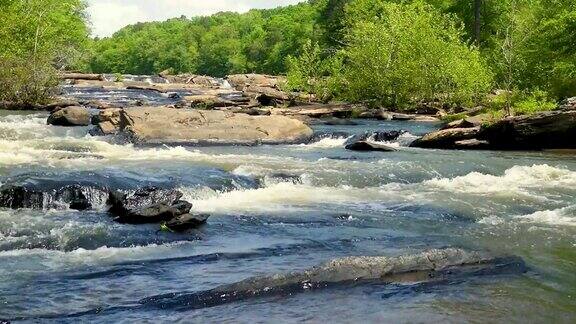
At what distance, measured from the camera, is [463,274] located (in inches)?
354

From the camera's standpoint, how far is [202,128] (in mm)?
24703

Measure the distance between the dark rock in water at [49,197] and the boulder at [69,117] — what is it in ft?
49.2

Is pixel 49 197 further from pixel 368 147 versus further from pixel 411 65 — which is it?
pixel 411 65

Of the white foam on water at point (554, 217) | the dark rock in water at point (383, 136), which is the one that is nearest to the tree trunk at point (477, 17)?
the dark rock in water at point (383, 136)

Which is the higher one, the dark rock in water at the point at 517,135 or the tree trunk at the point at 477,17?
the tree trunk at the point at 477,17

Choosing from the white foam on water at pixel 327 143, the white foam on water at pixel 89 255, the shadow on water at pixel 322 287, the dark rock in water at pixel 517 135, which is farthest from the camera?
the white foam on water at pixel 327 143

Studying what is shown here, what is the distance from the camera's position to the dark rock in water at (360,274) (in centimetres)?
785

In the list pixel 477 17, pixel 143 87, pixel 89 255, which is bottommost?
pixel 89 255

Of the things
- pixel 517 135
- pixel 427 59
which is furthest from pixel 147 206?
pixel 427 59

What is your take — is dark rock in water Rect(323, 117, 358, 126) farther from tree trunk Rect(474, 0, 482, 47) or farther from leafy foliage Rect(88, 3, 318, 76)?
leafy foliage Rect(88, 3, 318, 76)

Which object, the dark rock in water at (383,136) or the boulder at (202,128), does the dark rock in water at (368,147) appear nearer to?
the dark rock in water at (383,136)

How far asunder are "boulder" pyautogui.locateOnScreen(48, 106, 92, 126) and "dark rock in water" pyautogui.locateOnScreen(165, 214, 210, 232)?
1787 cm

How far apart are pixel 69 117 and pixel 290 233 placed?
19.3 metres

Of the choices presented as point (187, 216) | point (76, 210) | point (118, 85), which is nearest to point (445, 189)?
point (187, 216)
